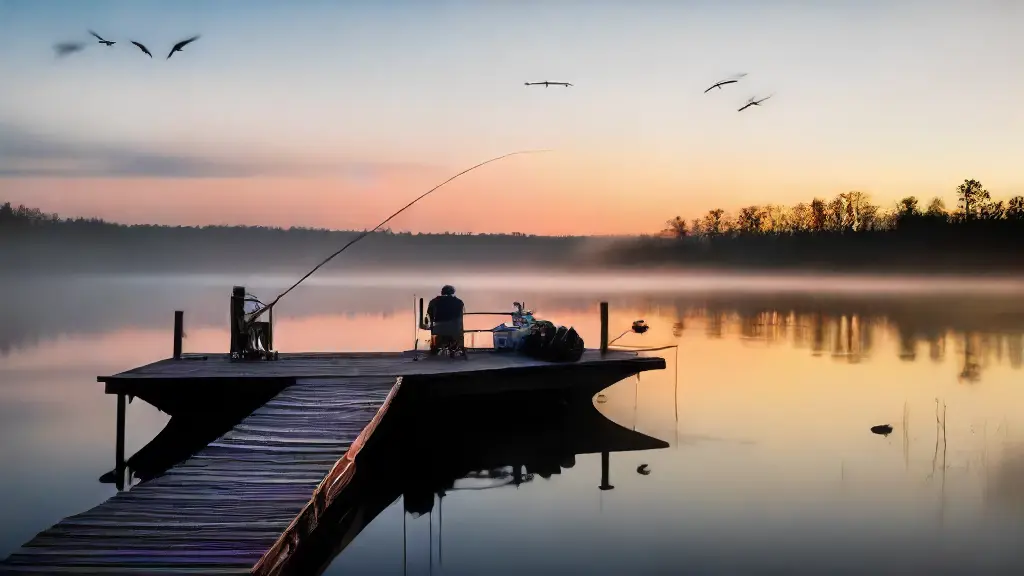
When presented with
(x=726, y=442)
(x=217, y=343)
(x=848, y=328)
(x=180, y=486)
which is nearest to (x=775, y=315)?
(x=848, y=328)

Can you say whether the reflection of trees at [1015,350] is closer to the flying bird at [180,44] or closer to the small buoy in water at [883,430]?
the small buoy in water at [883,430]

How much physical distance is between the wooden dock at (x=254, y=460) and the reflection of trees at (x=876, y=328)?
53.9ft

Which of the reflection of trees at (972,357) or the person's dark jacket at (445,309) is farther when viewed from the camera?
the reflection of trees at (972,357)

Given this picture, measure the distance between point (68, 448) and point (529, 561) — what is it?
901cm

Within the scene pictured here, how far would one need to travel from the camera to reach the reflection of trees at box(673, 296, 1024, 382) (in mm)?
29312

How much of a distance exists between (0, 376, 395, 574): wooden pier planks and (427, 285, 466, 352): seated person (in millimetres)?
4207

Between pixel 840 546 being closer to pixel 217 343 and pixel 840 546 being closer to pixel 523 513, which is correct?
pixel 523 513

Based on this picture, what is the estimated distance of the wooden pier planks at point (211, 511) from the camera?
204 inches

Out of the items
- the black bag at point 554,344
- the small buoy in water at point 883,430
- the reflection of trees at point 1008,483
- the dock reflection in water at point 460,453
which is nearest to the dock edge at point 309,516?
the dock reflection in water at point 460,453

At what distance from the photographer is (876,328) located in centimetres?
4091

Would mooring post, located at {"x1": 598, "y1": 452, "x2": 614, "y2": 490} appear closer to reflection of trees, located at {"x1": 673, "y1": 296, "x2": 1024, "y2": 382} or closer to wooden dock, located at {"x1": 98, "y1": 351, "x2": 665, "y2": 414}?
wooden dock, located at {"x1": 98, "y1": 351, "x2": 665, "y2": 414}

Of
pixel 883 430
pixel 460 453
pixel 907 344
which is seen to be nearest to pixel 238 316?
pixel 460 453

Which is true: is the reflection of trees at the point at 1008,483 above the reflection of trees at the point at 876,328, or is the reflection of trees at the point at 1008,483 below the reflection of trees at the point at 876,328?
below

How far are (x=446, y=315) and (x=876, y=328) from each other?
33.1m
